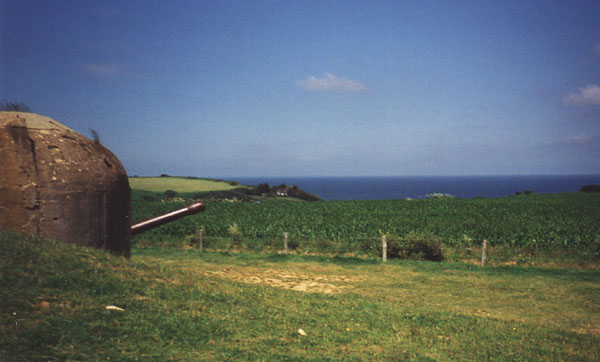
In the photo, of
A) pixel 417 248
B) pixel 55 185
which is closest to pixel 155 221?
pixel 55 185

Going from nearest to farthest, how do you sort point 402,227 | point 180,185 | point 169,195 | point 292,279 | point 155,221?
point 155,221 < point 292,279 < point 402,227 < point 169,195 < point 180,185

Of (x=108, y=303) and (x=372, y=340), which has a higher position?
(x=108, y=303)

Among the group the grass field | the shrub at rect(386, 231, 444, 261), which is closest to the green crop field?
the shrub at rect(386, 231, 444, 261)

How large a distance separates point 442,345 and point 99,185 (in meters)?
8.58

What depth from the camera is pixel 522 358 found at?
6.91 m

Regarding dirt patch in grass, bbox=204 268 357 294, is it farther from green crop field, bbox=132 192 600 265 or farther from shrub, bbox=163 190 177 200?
shrub, bbox=163 190 177 200

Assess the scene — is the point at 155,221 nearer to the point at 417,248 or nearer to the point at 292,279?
the point at 292,279

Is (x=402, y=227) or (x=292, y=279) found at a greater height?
(x=402, y=227)

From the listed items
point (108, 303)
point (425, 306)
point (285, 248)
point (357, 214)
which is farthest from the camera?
point (357, 214)

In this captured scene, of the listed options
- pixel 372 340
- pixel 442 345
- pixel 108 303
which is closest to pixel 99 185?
pixel 108 303

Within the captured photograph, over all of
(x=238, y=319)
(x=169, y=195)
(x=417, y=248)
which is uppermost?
(x=169, y=195)

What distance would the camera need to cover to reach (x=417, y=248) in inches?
749

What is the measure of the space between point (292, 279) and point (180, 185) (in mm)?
57638

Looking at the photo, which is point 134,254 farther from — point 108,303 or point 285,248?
point 108,303
